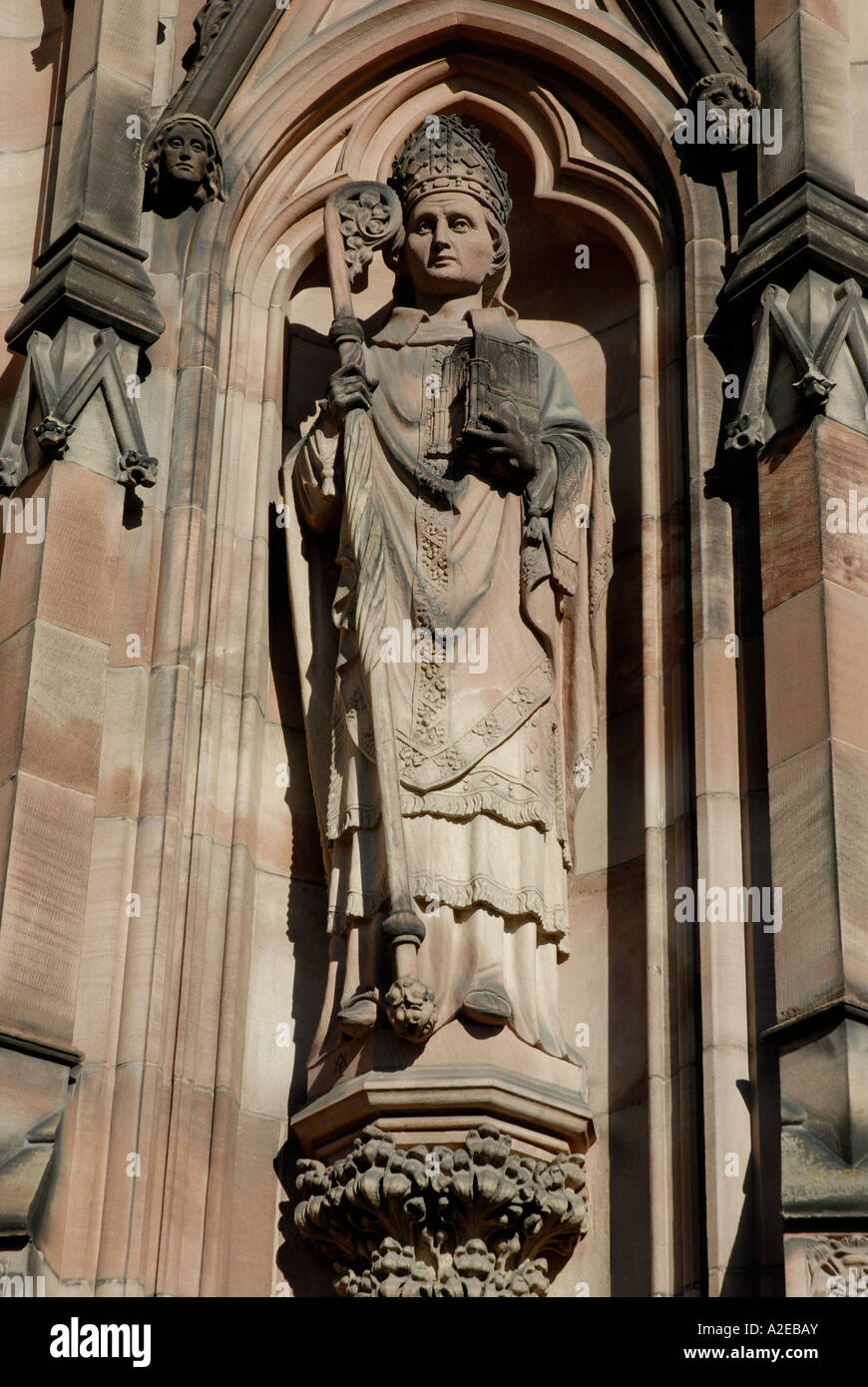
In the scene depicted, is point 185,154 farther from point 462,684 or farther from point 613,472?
point 462,684

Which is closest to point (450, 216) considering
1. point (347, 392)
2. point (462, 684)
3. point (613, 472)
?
point (347, 392)

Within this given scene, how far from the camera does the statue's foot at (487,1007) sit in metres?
8.73

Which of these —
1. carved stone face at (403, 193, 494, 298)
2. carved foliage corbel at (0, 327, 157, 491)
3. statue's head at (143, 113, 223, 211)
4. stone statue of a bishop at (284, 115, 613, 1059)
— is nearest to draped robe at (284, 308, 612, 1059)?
stone statue of a bishop at (284, 115, 613, 1059)

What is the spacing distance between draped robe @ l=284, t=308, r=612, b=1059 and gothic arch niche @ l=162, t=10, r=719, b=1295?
270mm

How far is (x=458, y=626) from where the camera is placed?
9.37 metres

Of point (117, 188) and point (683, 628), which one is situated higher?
point (117, 188)

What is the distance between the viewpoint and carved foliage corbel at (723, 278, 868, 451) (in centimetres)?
931

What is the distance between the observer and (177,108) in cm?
1058

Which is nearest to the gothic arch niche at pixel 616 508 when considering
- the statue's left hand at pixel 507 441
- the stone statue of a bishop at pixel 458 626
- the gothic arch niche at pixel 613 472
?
the gothic arch niche at pixel 613 472

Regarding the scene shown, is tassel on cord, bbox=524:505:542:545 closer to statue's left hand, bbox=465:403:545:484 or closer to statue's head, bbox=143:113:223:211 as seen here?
statue's left hand, bbox=465:403:545:484

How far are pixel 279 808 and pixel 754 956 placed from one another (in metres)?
1.97

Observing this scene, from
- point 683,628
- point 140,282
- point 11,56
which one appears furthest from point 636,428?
point 11,56

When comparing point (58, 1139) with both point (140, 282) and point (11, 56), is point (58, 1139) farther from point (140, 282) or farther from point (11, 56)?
point (11, 56)

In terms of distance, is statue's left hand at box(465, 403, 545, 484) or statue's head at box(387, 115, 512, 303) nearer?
statue's left hand at box(465, 403, 545, 484)
